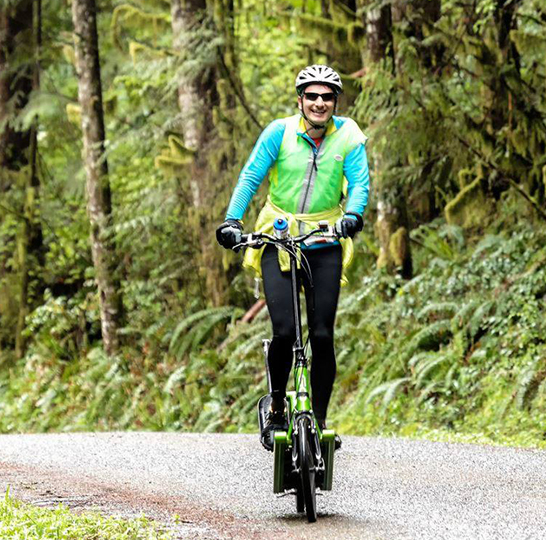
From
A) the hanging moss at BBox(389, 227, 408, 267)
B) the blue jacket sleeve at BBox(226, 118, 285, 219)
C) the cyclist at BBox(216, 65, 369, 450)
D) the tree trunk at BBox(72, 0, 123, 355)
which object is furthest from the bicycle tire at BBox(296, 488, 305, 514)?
the tree trunk at BBox(72, 0, 123, 355)

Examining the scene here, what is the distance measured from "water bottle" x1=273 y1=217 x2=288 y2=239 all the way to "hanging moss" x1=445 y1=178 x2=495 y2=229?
8.00 m

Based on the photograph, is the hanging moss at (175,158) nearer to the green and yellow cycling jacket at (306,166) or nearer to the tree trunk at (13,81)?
the tree trunk at (13,81)

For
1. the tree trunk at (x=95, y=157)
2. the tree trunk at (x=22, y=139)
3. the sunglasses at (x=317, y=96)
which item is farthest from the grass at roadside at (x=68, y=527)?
the tree trunk at (x=22, y=139)

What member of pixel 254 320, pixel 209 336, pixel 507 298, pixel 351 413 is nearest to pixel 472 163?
→ pixel 507 298

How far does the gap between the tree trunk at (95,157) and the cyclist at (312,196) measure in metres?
12.7

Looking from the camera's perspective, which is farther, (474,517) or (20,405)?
(20,405)

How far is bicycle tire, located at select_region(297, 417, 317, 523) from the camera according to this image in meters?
6.40

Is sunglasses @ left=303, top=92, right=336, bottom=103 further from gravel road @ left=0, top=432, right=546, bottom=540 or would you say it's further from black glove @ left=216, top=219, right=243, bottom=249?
gravel road @ left=0, top=432, right=546, bottom=540

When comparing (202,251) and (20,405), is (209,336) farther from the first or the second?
(20,405)

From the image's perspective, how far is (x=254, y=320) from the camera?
18078 millimetres

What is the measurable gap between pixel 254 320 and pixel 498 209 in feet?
15.4

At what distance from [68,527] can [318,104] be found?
2961 mm

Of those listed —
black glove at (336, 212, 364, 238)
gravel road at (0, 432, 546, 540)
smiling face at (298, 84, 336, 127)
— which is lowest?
gravel road at (0, 432, 546, 540)

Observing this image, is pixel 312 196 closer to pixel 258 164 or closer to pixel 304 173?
pixel 304 173
